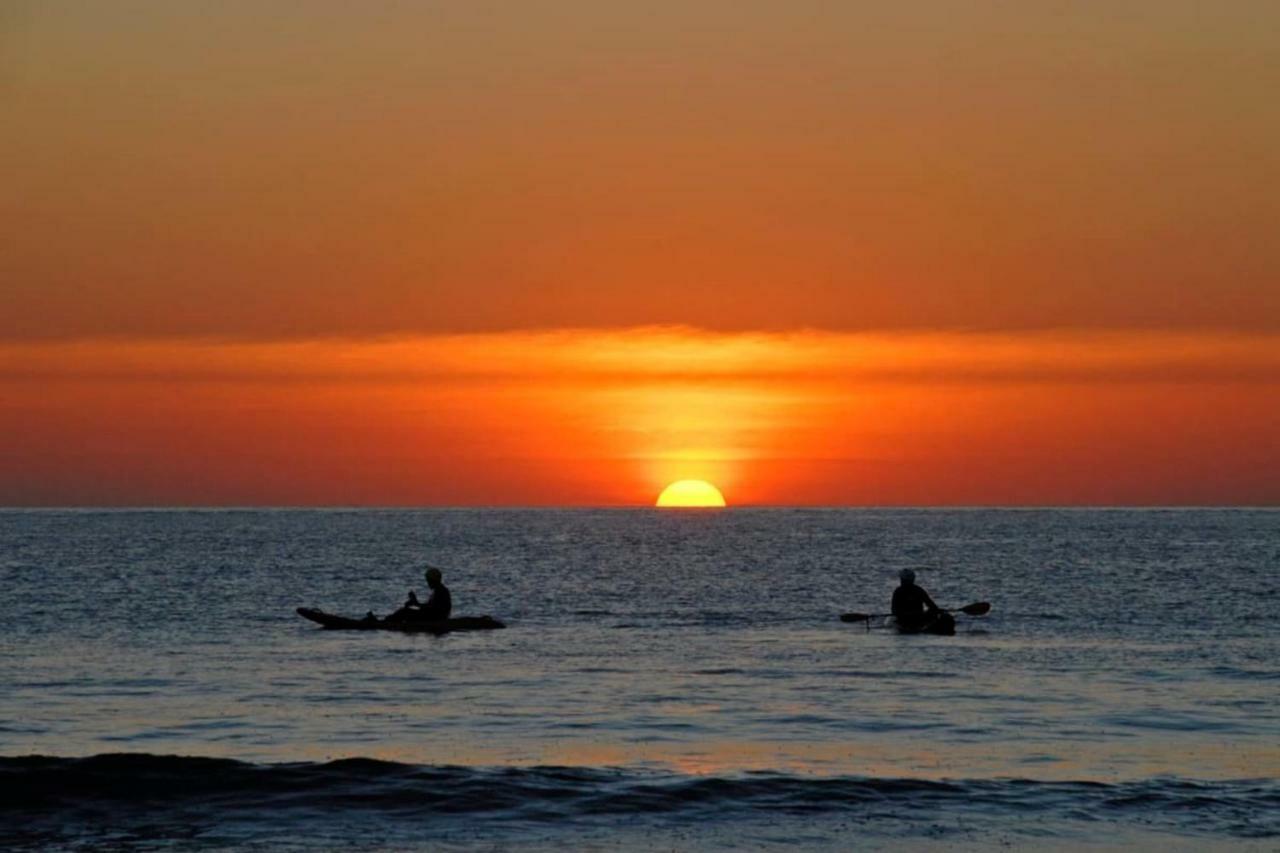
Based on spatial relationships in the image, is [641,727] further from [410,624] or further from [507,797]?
[410,624]

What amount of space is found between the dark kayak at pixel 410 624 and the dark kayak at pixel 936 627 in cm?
1109

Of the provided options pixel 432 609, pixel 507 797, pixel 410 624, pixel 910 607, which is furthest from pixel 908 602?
pixel 507 797

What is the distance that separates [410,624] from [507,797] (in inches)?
909

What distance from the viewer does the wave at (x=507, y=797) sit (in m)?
20.5

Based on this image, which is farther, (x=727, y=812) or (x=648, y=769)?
(x=648, y=769)

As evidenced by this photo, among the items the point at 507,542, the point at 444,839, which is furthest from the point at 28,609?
the point at 507,542

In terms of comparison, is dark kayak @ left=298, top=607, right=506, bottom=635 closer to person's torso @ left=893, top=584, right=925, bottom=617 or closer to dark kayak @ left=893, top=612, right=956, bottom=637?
person's torso @ left=893, top=584, right=925, bottom=617

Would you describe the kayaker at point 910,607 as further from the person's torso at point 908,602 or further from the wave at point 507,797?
the wave at point 507,797

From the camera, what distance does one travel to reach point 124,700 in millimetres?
30453

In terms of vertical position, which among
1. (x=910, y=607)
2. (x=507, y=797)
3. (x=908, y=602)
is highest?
(x=908, y=602)

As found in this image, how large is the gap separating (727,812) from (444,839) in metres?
3.69

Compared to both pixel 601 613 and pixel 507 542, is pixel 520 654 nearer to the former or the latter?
pixel 601 613

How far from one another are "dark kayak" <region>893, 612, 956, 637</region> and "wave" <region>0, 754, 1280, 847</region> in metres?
21.9

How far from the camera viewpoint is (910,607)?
45.6 meters
